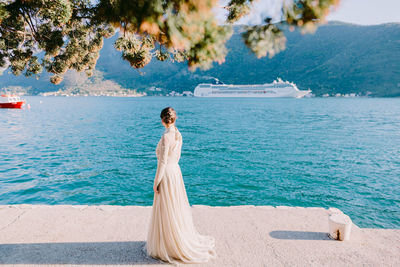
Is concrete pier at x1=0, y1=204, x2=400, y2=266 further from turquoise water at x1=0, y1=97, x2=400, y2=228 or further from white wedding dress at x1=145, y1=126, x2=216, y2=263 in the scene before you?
turquoise water at x1=0, y1=97, x2=400, y2=228

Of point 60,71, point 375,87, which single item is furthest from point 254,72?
point 60,71

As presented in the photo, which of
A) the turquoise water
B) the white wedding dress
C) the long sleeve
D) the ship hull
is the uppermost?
the ship hull

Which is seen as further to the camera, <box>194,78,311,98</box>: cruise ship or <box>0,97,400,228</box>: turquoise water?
<box>194,78,311,98</box>: cruise ship

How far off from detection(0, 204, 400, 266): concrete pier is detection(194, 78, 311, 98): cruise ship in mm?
148957

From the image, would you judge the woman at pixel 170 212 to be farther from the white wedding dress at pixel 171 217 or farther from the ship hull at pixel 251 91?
the ship hull at pixel 251 91

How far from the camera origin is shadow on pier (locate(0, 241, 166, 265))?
14.6 feet

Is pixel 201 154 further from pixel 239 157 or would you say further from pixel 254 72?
pixel 254 72

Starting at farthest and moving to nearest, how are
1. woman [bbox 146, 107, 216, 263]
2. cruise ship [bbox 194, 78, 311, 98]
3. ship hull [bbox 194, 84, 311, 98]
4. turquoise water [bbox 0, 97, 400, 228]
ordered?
ship hull [bbox 194, 84, 311, 98]
cruise ship [bbox 194, 78, 311, 98]
turquoise water [bbox 0, 97, 400, 228]
woman [bbox 146, 107, 216, 263]

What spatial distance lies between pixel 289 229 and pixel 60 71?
25.9 ft

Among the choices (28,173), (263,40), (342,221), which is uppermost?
(263,40)

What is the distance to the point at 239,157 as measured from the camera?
20500 millimetres

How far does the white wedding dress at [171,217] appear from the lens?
165 inches

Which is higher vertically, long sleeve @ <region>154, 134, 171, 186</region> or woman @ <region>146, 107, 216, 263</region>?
long sleeve @ <region>154, 134, 171, 186</region>

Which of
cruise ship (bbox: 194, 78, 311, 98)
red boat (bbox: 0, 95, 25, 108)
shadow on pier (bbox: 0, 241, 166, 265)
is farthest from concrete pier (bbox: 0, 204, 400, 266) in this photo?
cruise ship (bbox: 194, 78, 311, 98)
